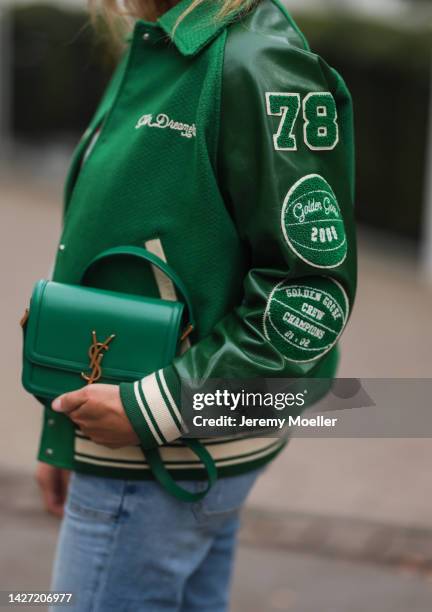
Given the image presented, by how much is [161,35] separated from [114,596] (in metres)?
1.06

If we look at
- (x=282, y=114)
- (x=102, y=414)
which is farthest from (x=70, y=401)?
(x=282, y=114)

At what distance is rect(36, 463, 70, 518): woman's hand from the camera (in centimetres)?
228

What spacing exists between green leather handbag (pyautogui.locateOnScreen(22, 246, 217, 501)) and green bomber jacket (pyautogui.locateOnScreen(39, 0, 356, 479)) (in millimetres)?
31

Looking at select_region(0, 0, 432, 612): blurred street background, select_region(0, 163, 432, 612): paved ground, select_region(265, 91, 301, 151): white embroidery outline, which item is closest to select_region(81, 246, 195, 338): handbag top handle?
select_region(265, 91, 301, 151): white embroidery outline

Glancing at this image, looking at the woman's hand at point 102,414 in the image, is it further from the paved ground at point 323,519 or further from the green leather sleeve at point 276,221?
the paved ground at point 323,519

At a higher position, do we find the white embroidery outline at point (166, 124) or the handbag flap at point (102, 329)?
the white embroidery outline at point (166, 124)

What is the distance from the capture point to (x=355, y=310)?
700 centimetres

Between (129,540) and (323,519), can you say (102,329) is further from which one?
(323,519)

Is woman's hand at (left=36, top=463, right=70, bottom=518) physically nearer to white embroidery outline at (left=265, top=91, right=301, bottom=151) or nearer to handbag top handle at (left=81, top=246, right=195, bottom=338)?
handbag top handle at (left=81, top=246, right=195, bottom=338)

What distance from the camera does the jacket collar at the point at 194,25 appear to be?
69.9 inches

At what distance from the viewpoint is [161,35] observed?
6.18 feet

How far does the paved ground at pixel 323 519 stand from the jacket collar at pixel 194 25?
216 centimetres

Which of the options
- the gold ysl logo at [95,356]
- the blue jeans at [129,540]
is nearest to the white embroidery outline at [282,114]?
the gold ysl logo at [95,356]

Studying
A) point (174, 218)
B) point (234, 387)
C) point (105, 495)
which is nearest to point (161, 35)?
point (174, 218)
